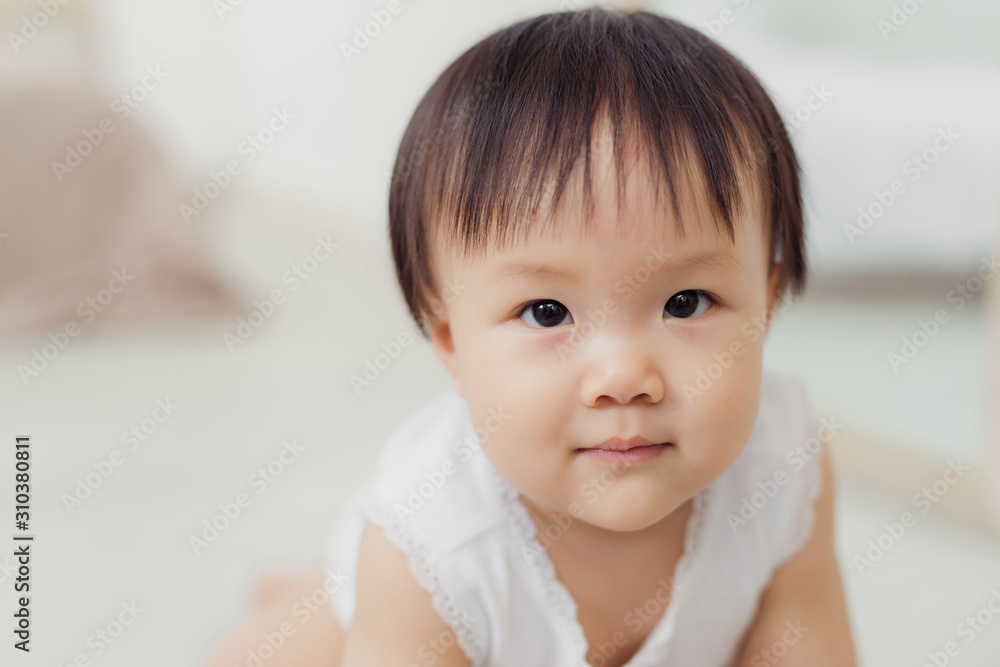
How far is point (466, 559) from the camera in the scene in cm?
88

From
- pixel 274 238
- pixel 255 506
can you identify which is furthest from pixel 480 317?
pixel 274 238

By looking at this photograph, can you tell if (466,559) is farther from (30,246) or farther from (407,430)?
(30,246)

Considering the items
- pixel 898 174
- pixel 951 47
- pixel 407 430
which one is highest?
pixel 951 47

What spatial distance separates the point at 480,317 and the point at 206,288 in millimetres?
1808

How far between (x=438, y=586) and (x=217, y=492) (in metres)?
0.87

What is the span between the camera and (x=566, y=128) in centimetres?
74

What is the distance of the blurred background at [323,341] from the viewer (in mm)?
1393

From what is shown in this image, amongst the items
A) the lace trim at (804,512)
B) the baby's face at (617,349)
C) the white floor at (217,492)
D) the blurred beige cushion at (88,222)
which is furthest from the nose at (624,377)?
the blurred beige cushion at (88,222)

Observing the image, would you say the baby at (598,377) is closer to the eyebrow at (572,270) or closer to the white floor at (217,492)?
the eyebrow at (572,270)

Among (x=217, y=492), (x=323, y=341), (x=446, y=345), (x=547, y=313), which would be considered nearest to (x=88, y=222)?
(x=323, y=341)

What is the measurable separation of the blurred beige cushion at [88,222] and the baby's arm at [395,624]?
5.39ft

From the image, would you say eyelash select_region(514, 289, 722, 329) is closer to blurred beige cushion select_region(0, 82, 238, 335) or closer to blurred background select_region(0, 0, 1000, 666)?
→ blurred background select_region(0, 0, 1000, 666)

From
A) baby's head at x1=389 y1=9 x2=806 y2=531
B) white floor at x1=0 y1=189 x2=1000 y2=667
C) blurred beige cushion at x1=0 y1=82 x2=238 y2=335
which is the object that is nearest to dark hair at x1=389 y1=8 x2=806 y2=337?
baby's head at x1=389 y1=9 x2=806 y2=531

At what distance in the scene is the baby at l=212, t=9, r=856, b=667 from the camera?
2.39 ft
